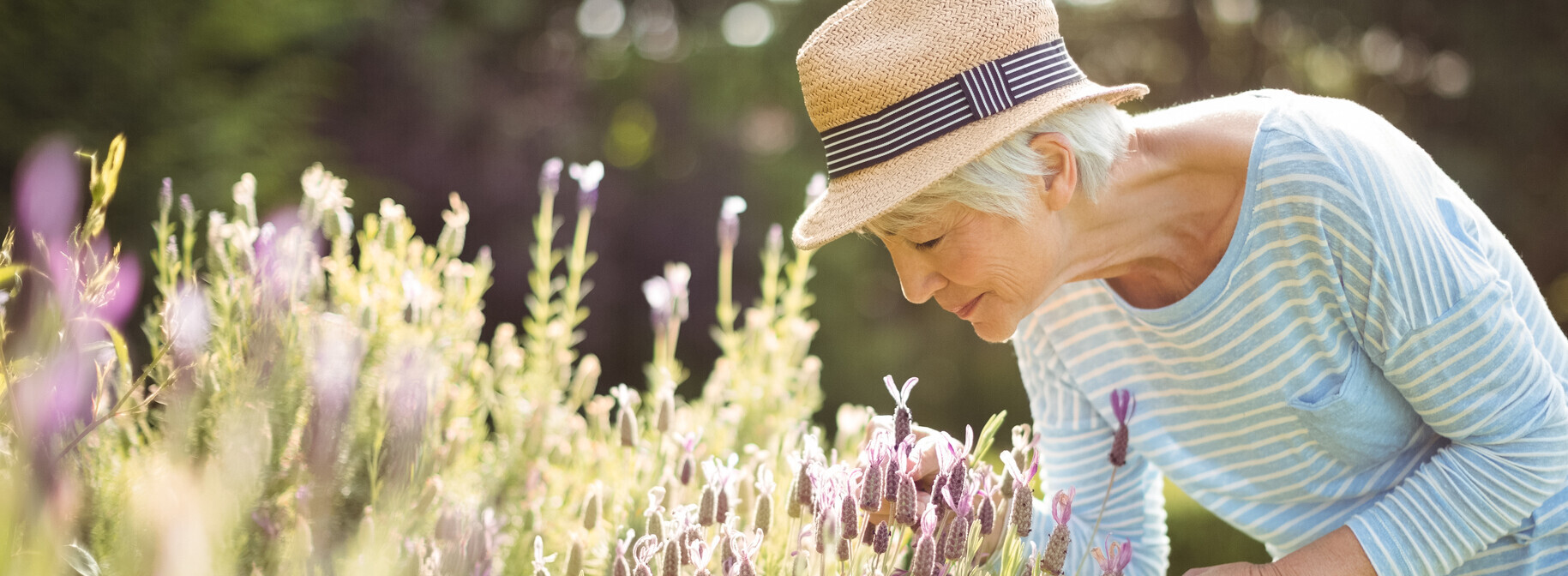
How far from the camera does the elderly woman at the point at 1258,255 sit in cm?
129

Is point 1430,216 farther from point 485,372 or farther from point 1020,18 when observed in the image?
point 485,372

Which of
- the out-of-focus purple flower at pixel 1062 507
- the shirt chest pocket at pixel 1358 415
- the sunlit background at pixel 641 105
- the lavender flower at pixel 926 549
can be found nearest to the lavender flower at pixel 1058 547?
the out-of-focus purple flower at pixel 1062 507

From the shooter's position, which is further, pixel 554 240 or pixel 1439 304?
pixel 554 240

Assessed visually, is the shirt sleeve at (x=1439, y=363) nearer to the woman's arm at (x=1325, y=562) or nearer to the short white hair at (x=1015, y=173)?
the woman's arm at (x=1325, y=562)

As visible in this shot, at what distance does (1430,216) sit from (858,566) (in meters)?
0.83

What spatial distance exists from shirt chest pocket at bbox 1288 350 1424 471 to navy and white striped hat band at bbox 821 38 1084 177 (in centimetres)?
56

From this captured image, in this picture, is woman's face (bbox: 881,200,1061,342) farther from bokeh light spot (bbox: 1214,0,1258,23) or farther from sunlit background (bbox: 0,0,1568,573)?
bokeh light spot (bbox: 1214,0,1258,23)

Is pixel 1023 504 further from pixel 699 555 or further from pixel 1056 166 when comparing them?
pixel 1056 166

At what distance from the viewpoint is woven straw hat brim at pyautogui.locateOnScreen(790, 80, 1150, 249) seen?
1272 millimetres

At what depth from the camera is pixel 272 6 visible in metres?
4.51

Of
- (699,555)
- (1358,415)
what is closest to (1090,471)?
(1358,415)

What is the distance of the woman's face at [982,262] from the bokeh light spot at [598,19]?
17.0 ft

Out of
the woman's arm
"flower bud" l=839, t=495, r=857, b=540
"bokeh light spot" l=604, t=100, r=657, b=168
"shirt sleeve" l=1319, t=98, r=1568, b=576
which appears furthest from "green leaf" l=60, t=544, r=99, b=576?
"bokeh light spot" l=604, t=100, r=657, b=168

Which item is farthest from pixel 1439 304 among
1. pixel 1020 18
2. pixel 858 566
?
pixel 858 566
